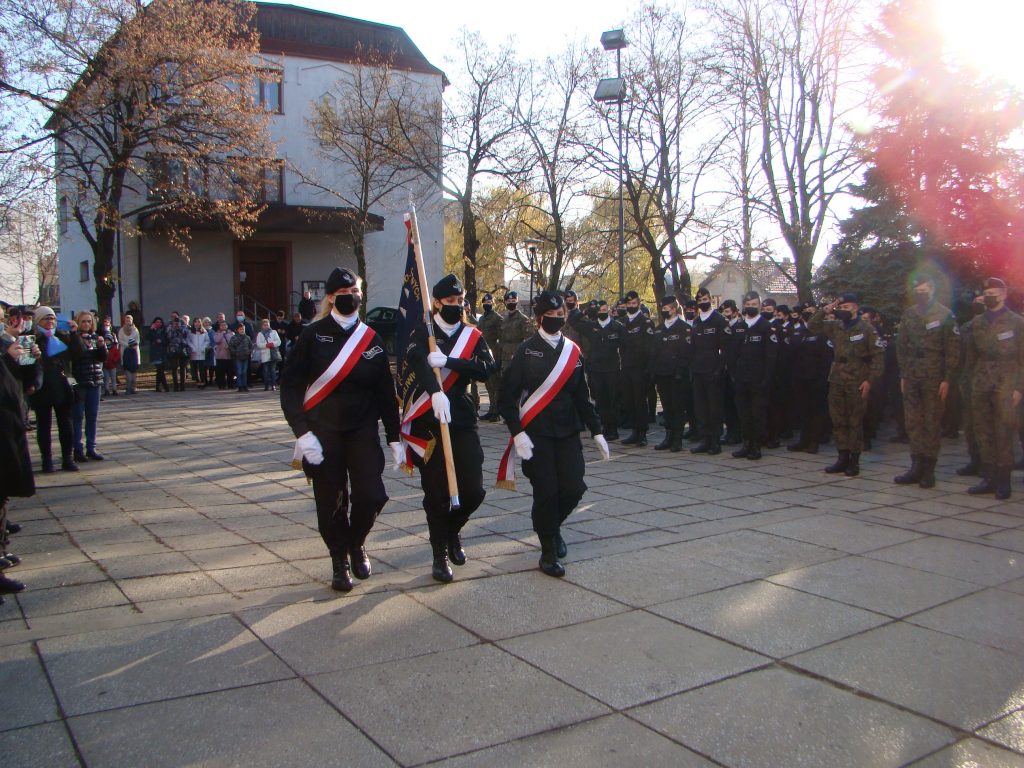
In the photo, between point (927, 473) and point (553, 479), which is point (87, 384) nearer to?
point (553, 479)

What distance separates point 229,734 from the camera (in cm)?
333

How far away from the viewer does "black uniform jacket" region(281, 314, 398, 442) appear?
5059mm

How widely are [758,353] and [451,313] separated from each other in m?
6.21

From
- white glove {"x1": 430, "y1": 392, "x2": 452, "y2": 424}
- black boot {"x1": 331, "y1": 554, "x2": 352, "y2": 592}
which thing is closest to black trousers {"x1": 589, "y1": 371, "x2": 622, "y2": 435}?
white glove {"x1": 430, "y1": 392, "x2": 452, "y2": 424}

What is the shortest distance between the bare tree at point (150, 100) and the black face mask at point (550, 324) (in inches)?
756

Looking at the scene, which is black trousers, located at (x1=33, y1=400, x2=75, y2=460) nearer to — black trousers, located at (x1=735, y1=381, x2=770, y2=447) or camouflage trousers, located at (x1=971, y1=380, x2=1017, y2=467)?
black trousers, located at (x1=735, y1=381, x2=770, y2=447)

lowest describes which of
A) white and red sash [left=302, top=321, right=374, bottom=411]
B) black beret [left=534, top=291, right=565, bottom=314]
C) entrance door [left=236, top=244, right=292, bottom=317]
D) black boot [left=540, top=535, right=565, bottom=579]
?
black boot [left=540, top=535, right=565, bottom=579]

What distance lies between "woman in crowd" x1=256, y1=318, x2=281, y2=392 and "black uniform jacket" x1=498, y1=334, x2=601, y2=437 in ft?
51.8

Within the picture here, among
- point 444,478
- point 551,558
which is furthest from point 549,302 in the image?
point 551,558

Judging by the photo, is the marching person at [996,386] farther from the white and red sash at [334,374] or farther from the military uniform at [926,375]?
the white and red sash at [334,374]

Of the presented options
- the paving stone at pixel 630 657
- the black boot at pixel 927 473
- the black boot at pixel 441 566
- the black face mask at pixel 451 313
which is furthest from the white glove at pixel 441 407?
the black boot at pixel 927 473

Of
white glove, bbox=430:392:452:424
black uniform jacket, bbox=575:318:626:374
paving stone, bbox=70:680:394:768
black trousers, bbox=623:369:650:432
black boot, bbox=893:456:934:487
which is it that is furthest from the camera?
black uniform jacket, bbox=575:318:626:374

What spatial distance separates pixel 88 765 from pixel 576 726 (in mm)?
1829

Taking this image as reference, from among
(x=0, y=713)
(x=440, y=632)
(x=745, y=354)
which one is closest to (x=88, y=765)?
(x=0, y=713)
